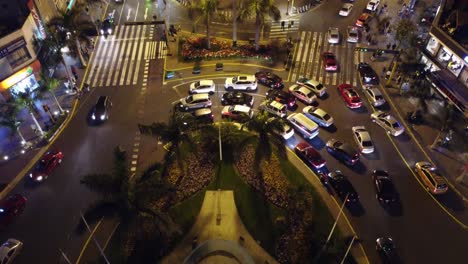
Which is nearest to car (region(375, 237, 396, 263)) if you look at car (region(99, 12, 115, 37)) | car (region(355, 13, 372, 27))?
car (region(355, 13, 372, 27))

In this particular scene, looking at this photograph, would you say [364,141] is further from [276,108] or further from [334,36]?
[334,36]

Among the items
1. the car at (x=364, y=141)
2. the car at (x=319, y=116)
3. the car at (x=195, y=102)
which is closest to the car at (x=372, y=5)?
the car at (x=319, y=116)

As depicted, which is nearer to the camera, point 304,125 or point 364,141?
point 364,141

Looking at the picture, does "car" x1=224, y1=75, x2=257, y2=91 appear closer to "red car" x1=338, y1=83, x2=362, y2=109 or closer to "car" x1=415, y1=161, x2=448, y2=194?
"red car" x1=338, y1=83, x2=362, y2=109

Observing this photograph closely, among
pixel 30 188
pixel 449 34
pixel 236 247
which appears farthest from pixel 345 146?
pixel 30 188

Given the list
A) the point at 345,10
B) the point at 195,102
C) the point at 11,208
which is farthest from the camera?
the point at 345,10

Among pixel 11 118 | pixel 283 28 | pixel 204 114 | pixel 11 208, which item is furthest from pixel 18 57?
pixel 283 28

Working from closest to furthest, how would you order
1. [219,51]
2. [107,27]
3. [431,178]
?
[431,178] < [219,51] < [107,27]
